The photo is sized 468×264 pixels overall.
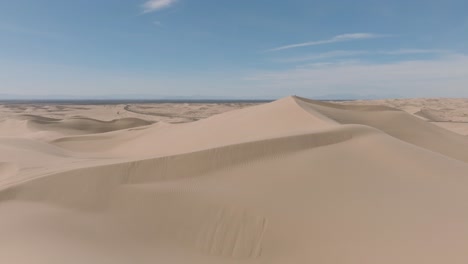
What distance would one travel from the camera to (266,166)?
5.97 metres

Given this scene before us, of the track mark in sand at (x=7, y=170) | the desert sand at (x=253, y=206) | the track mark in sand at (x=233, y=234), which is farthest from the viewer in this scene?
the track mark in sand at (x=7, y=170)

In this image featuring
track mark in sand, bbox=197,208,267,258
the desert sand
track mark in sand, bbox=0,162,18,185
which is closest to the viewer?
the desert sand

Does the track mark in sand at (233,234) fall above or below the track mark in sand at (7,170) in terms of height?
below

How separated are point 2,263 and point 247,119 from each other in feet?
28.0

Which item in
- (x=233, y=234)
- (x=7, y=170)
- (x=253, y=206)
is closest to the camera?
(x=233, y=234)

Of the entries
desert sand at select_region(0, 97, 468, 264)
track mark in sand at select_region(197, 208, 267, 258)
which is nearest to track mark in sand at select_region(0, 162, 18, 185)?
desert sand at select_region(0, 97, 468, 264)

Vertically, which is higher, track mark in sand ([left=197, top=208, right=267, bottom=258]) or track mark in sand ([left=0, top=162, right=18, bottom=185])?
track mark in sand ([left=0, top=162, right=18, bottom=185])

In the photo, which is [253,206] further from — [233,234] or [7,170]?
[7,170]

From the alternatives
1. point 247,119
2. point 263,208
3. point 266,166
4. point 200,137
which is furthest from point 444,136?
point 263,208

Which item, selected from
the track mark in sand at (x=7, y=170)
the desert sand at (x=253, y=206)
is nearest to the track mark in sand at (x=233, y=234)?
the desert sand at (x=253, y=206)

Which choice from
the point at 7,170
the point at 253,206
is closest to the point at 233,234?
the point at 253,206

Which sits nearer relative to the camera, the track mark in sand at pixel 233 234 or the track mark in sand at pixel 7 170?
the track mark in sand at pixel 233 234

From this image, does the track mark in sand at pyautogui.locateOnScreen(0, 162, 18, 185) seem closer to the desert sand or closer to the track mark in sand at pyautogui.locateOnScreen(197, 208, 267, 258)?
the desert sand

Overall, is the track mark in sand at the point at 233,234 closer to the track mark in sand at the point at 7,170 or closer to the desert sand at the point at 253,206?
the desert sand at the point at 253,206
